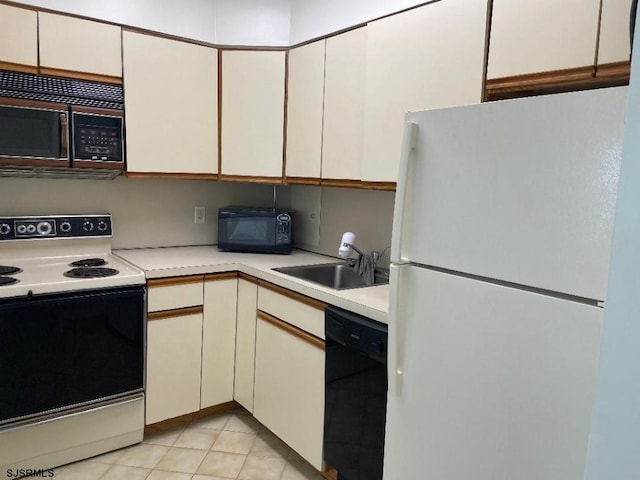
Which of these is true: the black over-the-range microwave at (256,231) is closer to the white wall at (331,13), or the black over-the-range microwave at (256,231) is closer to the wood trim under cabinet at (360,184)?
the wood trim under cabinet at (360,184)

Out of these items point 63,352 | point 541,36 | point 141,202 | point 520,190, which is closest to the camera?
point 520,190

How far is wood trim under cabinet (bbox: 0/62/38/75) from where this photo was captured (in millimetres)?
2070

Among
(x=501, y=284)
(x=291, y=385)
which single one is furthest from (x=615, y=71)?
(x=291, y=385)

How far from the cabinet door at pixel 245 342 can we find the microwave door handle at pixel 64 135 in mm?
1059

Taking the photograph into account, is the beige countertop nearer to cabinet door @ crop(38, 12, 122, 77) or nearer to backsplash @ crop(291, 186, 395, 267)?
backsplash @ crop(291, 186, 395, 267)

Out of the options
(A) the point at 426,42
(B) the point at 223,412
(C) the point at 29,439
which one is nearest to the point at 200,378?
(B) the point at 223,412

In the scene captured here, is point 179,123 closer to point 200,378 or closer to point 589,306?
point 200,378

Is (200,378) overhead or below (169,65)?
below

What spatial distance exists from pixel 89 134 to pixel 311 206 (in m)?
1.31

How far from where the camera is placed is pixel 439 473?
128cm

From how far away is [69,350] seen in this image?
206 centimetres

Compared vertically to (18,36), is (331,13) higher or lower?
higher

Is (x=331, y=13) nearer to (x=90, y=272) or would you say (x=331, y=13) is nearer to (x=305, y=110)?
(x=305, y=110)

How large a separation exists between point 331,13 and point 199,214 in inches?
57.2
